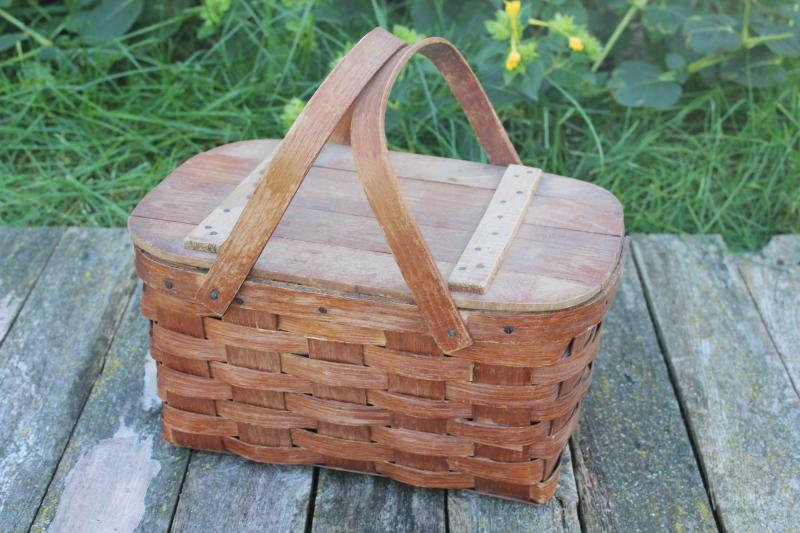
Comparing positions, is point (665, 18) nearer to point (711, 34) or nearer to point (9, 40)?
point (711, 34)

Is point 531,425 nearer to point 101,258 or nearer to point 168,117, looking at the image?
point 101,258

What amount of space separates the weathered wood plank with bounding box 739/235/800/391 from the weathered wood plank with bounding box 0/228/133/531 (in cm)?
136

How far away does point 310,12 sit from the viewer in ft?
7.83

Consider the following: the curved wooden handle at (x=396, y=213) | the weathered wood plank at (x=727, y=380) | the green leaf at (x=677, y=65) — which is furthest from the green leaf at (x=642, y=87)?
the curved wooden handle at (x=396, y=213)

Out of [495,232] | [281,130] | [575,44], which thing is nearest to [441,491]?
[495,232]

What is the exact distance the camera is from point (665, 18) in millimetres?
2283

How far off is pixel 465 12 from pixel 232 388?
4.43ft

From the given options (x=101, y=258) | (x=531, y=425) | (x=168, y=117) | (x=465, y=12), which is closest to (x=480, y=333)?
(x=531, y=425)

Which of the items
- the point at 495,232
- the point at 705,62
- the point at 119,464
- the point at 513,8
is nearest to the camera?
the point at 495,232

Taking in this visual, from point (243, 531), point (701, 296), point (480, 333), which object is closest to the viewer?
point (480, 333)

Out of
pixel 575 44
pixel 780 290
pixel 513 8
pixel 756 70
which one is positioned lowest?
pixel 780 290

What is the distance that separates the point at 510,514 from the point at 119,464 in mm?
657

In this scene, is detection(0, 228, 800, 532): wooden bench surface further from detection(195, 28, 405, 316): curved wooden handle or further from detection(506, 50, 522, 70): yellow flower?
detection(506, 50, 522, 70): yellow flower

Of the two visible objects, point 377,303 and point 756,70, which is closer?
point 377,303
